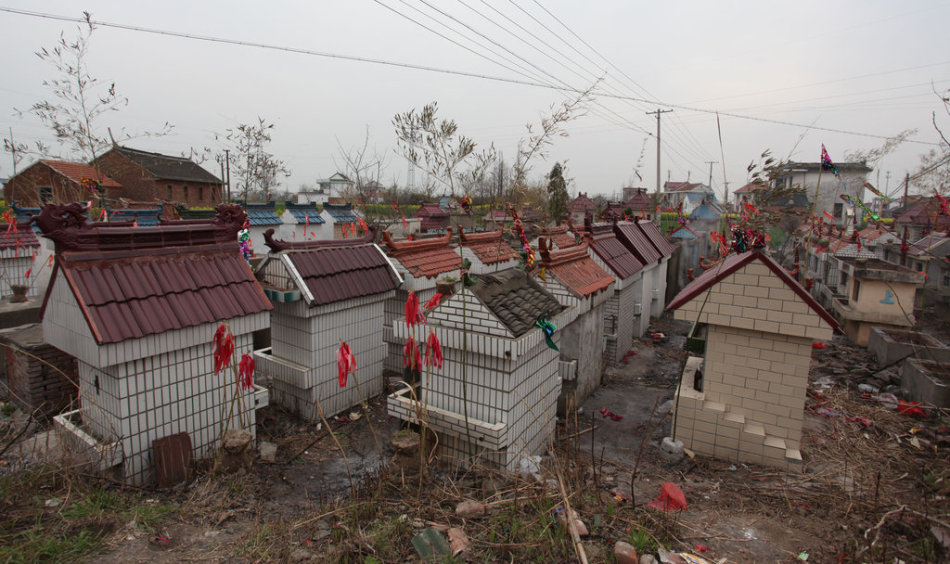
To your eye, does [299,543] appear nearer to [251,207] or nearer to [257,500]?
[257,500]

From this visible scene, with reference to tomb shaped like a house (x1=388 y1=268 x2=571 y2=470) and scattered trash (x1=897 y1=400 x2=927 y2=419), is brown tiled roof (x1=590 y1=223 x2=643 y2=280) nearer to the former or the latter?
tomb shaped like a house (x1=388 y1=268 x2=571 y2=470)

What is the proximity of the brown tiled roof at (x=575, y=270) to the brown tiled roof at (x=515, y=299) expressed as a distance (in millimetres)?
1254

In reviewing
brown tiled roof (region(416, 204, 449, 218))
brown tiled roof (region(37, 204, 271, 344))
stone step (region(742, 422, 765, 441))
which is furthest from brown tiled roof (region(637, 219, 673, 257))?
brown tiled roof (region(416, 204, 449, 218))

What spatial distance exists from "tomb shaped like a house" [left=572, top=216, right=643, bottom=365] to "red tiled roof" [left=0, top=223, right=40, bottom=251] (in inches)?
635

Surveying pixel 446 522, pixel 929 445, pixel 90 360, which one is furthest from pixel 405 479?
pixel 929 445

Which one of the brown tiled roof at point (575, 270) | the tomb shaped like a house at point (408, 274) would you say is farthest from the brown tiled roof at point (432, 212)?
the brown tiled roof at point (575, 270)

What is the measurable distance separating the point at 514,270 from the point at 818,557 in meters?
4.32

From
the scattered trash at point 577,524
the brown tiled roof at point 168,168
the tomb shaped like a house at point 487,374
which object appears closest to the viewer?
the scattered trash at point 577,524

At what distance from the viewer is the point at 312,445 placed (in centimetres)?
724

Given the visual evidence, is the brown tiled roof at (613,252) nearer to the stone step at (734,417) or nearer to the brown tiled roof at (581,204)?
the stone step at (734,417)

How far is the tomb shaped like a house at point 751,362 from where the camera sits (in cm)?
627

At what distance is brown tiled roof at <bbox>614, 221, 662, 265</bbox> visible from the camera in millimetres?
13383

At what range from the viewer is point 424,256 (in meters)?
9.87

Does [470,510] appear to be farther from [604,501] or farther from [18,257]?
[18,257]
